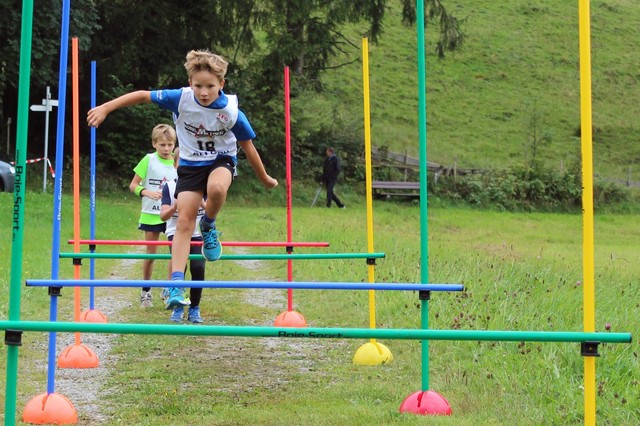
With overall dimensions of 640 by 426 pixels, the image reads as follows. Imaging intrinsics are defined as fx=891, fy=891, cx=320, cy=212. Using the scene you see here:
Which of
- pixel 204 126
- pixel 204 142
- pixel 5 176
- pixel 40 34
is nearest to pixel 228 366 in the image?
pixel 204 142

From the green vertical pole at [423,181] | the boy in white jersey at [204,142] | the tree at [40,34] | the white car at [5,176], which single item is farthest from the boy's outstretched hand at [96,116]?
the tree at [40,34]

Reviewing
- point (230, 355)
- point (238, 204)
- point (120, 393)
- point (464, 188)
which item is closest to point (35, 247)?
point (230, 355)

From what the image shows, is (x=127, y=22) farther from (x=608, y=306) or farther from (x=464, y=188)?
(x=608, y=306)

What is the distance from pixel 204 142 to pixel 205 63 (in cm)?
57

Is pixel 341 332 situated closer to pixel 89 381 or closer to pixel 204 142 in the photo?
pixel 89 381

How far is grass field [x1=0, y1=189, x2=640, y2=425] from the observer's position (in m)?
4.78

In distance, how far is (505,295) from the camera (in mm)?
7477

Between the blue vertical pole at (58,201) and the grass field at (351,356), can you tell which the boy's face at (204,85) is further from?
the grass field at (351,356)

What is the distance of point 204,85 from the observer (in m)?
5.82

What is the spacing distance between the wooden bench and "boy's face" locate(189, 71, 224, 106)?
2304 cm

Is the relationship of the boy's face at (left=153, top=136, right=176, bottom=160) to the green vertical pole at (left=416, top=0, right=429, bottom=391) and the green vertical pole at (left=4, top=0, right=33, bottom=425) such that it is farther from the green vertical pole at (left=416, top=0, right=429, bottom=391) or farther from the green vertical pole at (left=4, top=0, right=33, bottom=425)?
the green vertical pole at (left=4, top=0, right=33, bottom=425)

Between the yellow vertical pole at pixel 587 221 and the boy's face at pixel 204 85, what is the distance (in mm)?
2687

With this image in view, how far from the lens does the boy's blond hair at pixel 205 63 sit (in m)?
5.72

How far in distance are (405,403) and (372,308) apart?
5.14 feet
